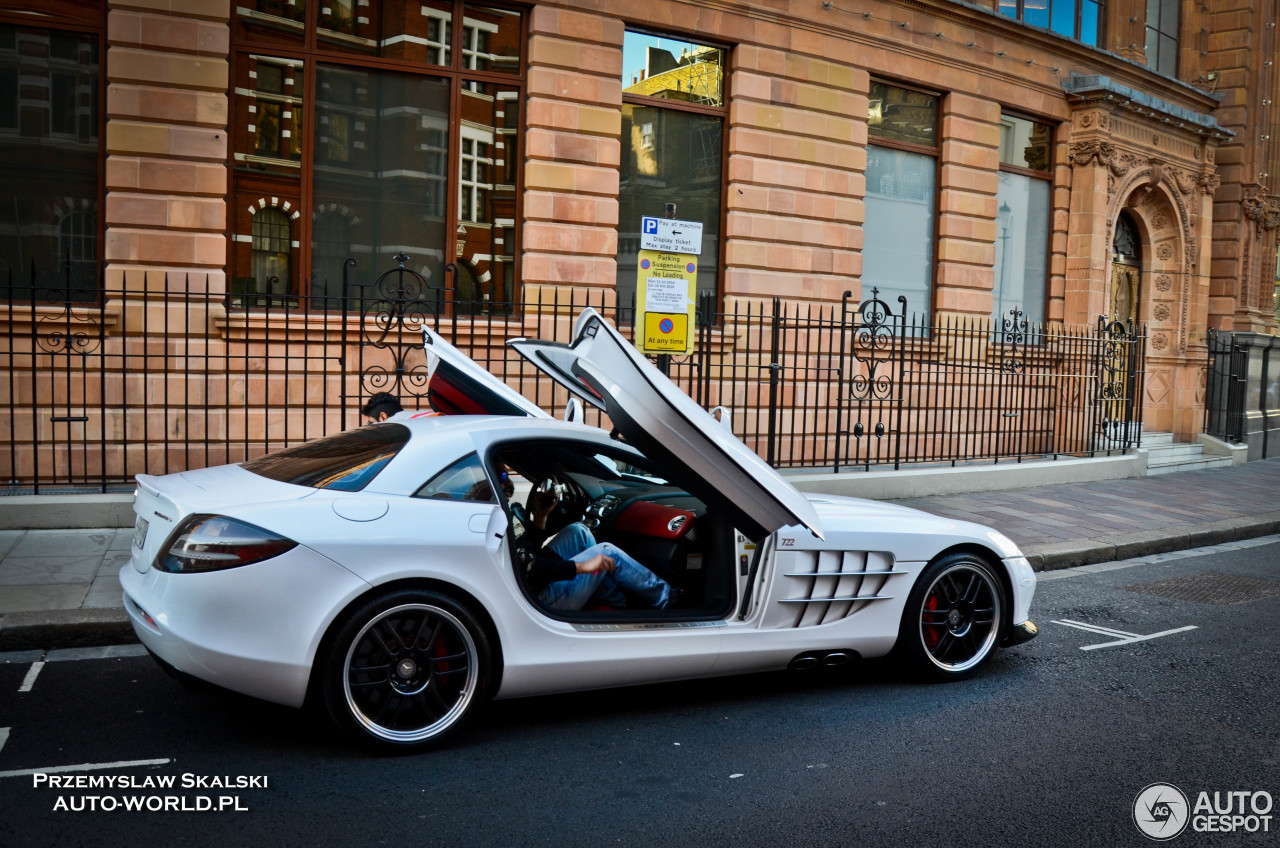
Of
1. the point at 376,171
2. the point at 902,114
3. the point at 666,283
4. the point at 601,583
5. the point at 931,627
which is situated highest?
the point at 902,114

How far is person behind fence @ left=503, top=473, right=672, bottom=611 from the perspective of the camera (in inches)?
183

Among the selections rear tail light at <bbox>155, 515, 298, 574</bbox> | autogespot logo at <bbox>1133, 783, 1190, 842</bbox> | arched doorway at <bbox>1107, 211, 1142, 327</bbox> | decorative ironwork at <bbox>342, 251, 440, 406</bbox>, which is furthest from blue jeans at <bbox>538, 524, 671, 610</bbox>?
arched doorway at <bbox>1107, 211, 1142, 327</bbox>

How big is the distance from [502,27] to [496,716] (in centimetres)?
950

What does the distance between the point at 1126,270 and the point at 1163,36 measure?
4509 millimetres

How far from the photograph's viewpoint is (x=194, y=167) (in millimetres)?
10477

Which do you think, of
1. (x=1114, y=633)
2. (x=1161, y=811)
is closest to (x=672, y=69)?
(x=1114, y=633)

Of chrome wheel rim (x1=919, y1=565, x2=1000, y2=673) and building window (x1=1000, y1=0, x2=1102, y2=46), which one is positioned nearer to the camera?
chrome wheel rim (x1=919, y1=565, x2=1000, y2=673)

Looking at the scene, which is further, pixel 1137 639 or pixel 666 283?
pixel 666 283

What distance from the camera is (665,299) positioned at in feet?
28.5

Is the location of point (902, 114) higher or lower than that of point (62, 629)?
higher

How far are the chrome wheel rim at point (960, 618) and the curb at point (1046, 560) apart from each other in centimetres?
355

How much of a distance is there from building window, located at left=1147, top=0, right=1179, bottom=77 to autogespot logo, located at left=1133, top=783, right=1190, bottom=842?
18.5m

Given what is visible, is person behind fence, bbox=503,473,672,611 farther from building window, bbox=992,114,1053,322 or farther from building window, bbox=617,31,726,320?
building window, bbox=992,114,1053,322

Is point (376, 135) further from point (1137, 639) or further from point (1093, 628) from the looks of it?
point (1137, 639)
